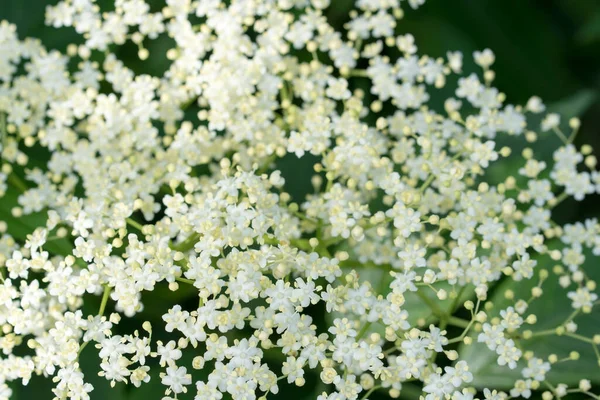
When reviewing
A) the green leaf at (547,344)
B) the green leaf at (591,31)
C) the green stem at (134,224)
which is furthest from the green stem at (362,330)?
the green leaf at (591,31)

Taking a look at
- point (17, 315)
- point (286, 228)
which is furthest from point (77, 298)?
point (286, 228)

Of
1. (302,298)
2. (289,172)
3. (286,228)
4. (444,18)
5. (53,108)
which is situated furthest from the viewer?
(444,18)

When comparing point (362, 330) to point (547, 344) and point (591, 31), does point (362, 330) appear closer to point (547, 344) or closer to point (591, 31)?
point (547, 344)

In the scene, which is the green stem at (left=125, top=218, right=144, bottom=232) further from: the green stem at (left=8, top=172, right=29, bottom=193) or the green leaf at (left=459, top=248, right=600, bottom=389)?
the green leaf at (left=459, top=248, right=600, bottom=389)

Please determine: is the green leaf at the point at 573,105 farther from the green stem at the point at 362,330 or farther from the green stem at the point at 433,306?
the green stem at the point at 362,330

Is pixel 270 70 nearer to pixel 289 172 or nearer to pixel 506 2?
pixel 289 172
